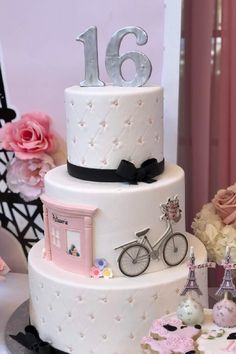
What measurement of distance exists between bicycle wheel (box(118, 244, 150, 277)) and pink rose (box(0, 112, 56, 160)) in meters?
0.56

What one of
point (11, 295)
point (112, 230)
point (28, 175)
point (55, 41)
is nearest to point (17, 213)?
point (28, 175)

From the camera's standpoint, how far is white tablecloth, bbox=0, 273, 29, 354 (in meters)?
1.61

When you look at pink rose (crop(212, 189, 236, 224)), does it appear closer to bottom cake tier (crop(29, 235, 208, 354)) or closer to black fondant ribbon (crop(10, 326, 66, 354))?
bottom cake tier (crop(29, 235, 208, 354))

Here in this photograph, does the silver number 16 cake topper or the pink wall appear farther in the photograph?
the pink wall

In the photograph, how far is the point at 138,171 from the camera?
4.33 feet

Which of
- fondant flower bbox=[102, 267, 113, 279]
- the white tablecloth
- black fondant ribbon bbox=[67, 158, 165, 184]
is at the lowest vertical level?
the white tablecloth

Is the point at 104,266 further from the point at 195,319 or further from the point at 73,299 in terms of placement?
the point at 195,319

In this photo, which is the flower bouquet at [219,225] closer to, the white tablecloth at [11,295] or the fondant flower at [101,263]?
the fondant flower at [101,263]

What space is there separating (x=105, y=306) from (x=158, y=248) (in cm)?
19

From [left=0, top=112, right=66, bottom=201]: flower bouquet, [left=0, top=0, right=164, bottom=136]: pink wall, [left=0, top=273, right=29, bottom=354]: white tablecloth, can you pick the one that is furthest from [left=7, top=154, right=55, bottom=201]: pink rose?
[left=0, top=273, right=29, bottom=354]: white tablecloth

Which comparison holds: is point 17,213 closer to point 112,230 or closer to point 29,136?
point 29,136

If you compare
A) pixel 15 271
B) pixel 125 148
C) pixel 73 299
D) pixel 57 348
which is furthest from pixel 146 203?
pixel 15 271

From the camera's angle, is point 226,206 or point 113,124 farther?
point 226,206

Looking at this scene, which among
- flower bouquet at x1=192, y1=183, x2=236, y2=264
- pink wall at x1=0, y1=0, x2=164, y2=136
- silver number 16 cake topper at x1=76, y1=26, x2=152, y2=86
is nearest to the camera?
silver number 16 cake topper at x1=76, y1=26, x2=152, y2=86
